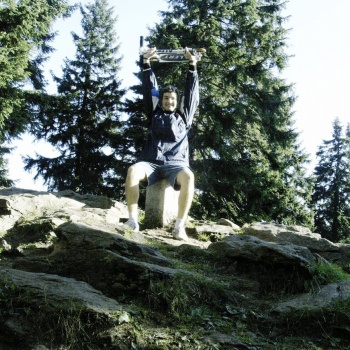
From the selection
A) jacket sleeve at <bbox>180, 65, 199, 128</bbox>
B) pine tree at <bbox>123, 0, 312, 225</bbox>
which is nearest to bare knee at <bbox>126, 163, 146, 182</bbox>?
jacket sleeve at <bbox>180, 65, 199, 128</bbox>

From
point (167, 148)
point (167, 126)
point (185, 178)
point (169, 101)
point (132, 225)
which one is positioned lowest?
point (132, 225)

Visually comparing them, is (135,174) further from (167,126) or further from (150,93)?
(150,93)

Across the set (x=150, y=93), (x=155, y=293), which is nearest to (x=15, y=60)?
(x=150, y=93)

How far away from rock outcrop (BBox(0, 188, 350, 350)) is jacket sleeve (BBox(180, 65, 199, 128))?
7.69 feet

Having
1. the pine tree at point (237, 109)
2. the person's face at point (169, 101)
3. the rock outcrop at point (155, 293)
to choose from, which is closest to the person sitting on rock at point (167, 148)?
the person's face at point (169, 101)

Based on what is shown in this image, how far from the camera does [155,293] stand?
118 inches

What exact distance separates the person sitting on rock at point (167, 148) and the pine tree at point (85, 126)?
9000mm

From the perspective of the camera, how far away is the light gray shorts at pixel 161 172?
5.52 metres

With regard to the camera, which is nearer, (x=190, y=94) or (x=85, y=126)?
(x=190, y=94)

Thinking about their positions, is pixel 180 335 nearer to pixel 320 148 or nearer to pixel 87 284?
pixel 87 284

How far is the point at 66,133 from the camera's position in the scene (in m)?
17.2

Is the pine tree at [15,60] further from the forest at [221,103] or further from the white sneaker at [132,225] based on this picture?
the white sneaker at [132,225]

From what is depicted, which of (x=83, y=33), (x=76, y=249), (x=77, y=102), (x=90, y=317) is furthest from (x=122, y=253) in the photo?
(x=83, y=33)

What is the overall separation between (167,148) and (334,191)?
19.3m
